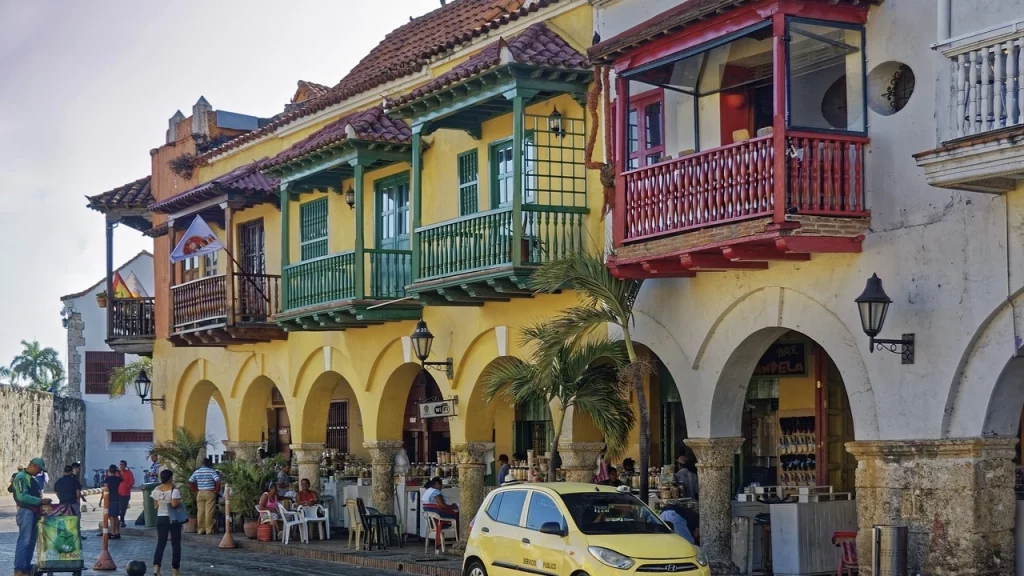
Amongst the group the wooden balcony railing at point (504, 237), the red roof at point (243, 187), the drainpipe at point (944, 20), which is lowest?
the wooden balcony railing at point (504, 237)

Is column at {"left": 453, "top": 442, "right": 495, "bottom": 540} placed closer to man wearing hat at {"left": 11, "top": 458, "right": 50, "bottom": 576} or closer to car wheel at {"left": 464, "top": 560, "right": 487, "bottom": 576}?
car wheel at {"left": 464, "top": 560, "right": 487, "bottom": 576}

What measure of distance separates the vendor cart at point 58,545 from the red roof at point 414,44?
9.24m

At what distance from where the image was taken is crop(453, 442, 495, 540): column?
21.0m

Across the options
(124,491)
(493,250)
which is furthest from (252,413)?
(493,250)

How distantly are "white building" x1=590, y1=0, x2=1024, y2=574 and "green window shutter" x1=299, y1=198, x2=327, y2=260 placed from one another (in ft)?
30.9

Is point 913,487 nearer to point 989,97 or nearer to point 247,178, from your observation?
point 989,97

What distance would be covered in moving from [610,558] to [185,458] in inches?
677

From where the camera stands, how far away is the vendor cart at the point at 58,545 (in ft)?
57.0

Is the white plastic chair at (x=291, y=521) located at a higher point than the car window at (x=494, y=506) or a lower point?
lower

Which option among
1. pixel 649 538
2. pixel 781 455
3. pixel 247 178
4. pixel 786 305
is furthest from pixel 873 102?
pixel 247 178

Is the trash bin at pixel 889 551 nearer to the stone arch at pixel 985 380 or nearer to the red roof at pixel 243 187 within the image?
the stone arch at pixel 985 380

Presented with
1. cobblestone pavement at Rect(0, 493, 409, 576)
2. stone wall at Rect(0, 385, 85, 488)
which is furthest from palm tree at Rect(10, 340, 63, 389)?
cobblestone pavement at Rect(0, 493, 409, 576)

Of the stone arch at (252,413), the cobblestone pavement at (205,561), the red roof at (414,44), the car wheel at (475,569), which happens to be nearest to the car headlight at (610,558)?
the car wheel at (475,569)

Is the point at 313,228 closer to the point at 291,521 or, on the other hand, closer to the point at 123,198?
the point at 291,521
